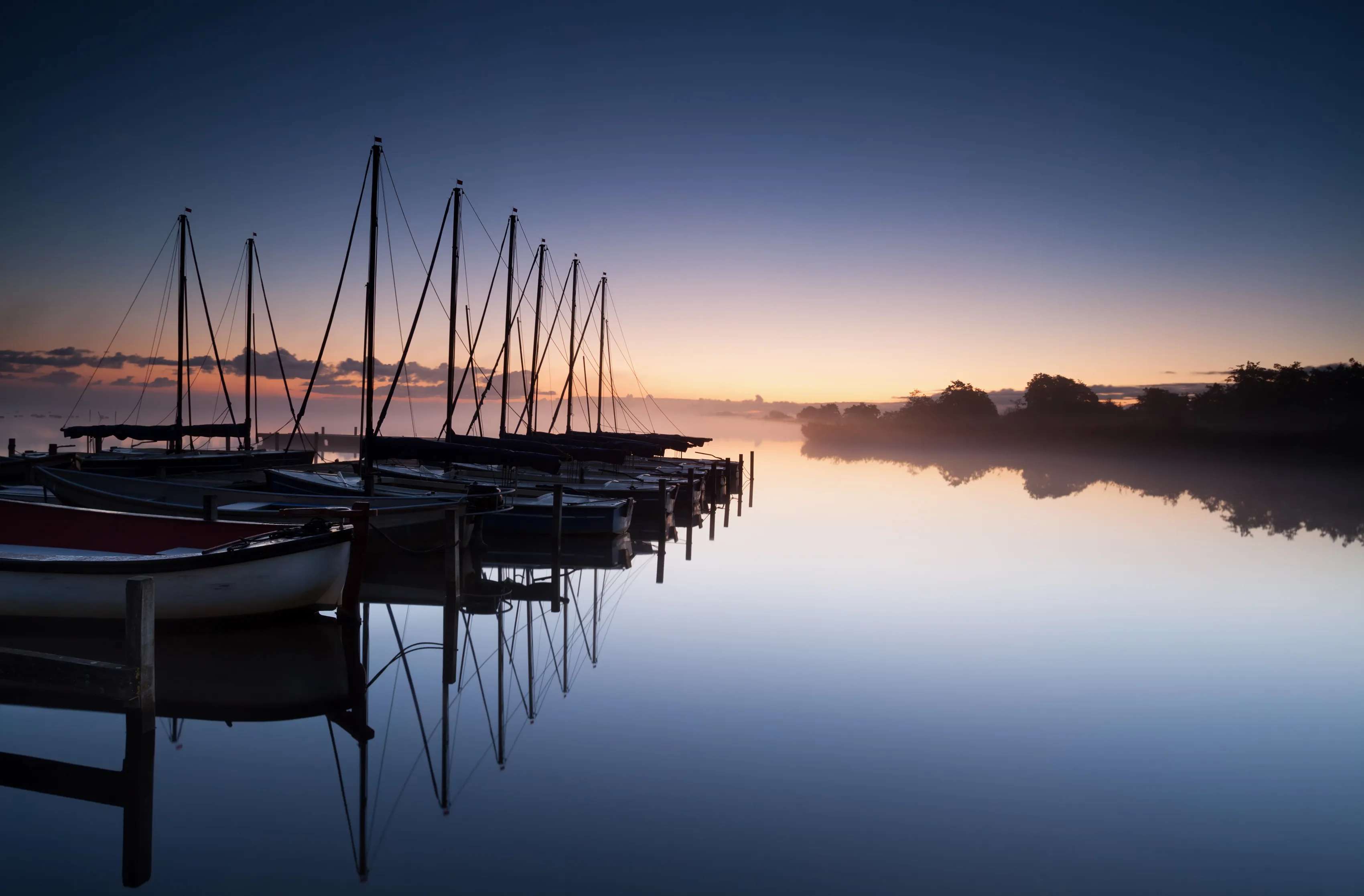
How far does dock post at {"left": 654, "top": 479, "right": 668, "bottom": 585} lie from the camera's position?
18.6 meters

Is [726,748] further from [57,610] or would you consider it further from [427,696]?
[57,610]

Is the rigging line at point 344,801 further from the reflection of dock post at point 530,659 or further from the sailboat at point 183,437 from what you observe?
the sailboat at point 183,437

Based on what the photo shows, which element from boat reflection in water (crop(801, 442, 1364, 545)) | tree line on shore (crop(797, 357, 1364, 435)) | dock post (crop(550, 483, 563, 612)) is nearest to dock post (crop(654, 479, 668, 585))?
dock post (crop(550, 483, 563, 612))

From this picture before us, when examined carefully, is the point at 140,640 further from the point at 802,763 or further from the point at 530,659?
the point at 530,659

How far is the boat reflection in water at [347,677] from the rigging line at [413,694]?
0.08 ft

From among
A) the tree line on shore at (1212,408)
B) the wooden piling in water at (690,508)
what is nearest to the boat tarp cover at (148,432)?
the wooden piling in water at (690,508)

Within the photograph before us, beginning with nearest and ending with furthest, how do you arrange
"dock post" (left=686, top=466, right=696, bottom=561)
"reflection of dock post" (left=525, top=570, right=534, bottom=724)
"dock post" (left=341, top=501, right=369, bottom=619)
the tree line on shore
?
"reflection of dock post" (left=525, top=570, right=534, bottom=724)
"dock post" (left=341, top=501, right=369, bottom=619)
"dock post" (left=686, top=466, right=696, bottom=561)
the tree line on shore

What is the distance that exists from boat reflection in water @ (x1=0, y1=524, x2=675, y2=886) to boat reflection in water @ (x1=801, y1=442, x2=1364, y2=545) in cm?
2499

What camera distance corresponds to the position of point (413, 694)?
8.76 meters

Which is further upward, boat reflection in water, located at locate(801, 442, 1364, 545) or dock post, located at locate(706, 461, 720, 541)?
dock post, located at locate(706, 461, 720, 541)

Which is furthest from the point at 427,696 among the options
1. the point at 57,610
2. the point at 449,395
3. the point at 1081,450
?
the point at 1081,450

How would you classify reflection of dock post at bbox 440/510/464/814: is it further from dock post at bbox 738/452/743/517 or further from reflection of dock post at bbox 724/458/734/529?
dock post at bbox 738/452/743/517

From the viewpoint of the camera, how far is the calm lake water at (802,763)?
211 inches

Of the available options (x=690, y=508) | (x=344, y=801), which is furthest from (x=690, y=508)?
(x=344, y=801)
